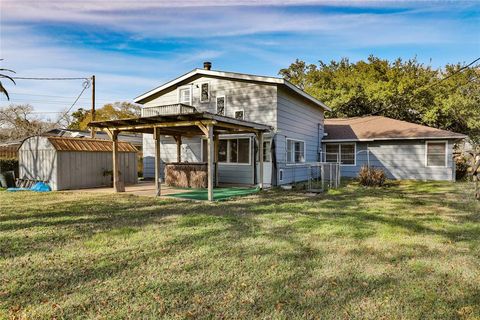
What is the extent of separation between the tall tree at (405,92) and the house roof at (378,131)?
14.2 ft

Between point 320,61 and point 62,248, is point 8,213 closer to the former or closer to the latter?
point 62,248

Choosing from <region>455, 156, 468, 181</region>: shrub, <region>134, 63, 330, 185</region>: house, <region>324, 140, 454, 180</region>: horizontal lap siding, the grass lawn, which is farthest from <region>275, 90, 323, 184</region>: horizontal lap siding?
<region>455, 156, 468, 181</region>: shrub

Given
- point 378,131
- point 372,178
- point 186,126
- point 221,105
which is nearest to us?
point 186,126

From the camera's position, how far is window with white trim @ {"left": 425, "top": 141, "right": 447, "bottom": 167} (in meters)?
14.7

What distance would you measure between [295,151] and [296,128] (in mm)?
1030

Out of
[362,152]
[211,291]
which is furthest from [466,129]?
[211,291]

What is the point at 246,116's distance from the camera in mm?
12602

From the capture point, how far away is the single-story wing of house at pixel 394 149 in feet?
48.1

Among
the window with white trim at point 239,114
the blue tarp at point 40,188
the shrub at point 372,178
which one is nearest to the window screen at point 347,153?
the shrub at point 372,178

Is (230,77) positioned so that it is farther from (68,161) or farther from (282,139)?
(68,161)

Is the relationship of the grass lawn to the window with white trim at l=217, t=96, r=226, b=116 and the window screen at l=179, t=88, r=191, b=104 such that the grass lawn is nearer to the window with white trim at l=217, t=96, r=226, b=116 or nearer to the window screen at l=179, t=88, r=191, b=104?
the window with white trim at l=217, t=96, r=226, b=116

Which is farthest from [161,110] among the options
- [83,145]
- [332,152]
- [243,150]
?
[332,152]

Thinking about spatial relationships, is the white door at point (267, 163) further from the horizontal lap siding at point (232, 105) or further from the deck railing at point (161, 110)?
the deck railing at point (161, 110)

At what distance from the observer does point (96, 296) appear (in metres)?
2.94
